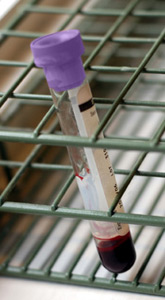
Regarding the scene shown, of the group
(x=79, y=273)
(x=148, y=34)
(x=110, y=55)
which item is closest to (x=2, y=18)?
(x=110, y=55)

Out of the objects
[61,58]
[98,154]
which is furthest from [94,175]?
[61,58]

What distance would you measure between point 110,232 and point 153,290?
0.25 feet

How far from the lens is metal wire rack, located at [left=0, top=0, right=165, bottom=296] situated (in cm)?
59

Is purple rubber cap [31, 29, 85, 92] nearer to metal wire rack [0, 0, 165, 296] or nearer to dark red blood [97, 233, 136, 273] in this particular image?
metal wire rack [0, 0, 165, 296]

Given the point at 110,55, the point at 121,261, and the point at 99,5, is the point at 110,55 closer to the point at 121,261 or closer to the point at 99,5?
the point at 99,5

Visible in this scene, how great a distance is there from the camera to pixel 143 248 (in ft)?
2.40

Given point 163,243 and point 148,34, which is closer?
point 163,243

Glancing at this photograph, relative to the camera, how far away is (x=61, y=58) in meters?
0.53

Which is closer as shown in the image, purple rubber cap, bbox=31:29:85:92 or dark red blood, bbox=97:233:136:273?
purple rubber cap, bbox=31:29:85:92

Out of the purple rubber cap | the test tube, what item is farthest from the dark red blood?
the purple rubber cap

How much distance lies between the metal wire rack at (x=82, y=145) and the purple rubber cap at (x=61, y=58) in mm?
44

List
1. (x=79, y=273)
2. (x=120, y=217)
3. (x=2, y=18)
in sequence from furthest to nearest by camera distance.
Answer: (x=2, y=18) < (x=79, y=273) < (x=120, y=217)

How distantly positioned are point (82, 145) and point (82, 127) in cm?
4

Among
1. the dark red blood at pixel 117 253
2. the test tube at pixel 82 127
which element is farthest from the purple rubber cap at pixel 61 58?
the dark red blood at pixel 117 253
